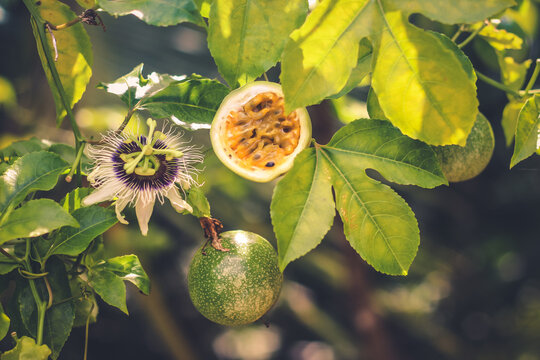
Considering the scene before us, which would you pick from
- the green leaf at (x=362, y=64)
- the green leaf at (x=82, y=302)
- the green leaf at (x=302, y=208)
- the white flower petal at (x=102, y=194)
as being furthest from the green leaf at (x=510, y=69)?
the green leaf at (x=82, y=302)

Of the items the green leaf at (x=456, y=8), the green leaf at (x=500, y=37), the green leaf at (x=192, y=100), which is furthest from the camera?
the green leaf at (x=500, y=37)

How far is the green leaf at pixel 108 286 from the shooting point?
663mm

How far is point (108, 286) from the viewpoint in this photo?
2.23ft

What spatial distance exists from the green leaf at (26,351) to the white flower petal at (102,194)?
20 cm

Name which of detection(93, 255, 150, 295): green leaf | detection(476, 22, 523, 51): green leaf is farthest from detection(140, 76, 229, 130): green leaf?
detection(476, 22, 523, 51): green leaf

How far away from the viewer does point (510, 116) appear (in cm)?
83

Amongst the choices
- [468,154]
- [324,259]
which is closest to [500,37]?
[468,154]

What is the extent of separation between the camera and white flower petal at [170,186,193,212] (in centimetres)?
68

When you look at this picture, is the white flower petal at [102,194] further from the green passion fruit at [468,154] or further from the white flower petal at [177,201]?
the green passion fruit at [468,154]

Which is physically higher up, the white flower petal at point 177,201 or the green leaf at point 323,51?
the green leaf at point 323,51

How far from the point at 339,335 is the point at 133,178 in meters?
2.08

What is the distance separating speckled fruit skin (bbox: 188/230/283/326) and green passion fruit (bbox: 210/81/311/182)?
126 millimetres

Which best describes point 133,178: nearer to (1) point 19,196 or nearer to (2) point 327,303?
(1) point 19,196

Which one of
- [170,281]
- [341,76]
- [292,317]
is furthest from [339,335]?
[341,76]
